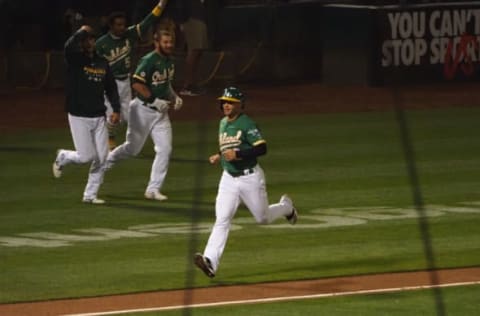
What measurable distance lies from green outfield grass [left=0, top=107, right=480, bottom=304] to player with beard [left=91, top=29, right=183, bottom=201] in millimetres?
463

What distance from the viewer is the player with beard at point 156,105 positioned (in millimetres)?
16922

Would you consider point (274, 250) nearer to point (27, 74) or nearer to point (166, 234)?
point (166, 234)

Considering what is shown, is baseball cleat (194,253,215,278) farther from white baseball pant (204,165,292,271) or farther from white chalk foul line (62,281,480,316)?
white chalk foul line (62,281,480,316)

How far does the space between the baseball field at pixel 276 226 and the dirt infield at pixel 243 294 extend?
3 cm

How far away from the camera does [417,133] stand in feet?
74.1

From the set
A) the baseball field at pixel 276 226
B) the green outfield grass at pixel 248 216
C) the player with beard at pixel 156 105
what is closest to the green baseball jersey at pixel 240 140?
the green outfield grass at pixel 248 216

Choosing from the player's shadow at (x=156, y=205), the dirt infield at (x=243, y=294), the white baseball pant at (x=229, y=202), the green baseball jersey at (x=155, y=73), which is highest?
the green baseball jersey at (x=155, y=73)

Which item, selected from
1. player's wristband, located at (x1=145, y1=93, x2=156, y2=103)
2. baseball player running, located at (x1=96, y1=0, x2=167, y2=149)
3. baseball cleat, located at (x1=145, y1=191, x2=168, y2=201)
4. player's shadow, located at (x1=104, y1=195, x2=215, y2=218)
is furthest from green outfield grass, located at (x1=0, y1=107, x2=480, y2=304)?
player's wristband, located at (x1=145, y1=93, x2=156, y2=103)

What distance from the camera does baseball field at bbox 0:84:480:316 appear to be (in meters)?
12.1

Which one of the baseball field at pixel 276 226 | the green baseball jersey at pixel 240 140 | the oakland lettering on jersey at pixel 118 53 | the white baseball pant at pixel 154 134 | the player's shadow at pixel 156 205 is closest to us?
the baseball field at pixel 276 226

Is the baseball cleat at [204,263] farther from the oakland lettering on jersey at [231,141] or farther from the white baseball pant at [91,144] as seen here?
the white baseball pant at [91,144]

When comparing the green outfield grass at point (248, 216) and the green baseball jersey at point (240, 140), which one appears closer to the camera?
the green baseball jersey at point (240, 140)

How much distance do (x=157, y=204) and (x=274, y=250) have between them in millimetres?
3004

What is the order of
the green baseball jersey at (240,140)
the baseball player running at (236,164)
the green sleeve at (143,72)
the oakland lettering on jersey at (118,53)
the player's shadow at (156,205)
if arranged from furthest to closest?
the oakland lettering on jersey at (118,53)
the green sleeve at (143,72)
the player's shadow at (156,205)
the green baseball jersey at (240,140)
the baseball player running at (236,164)
